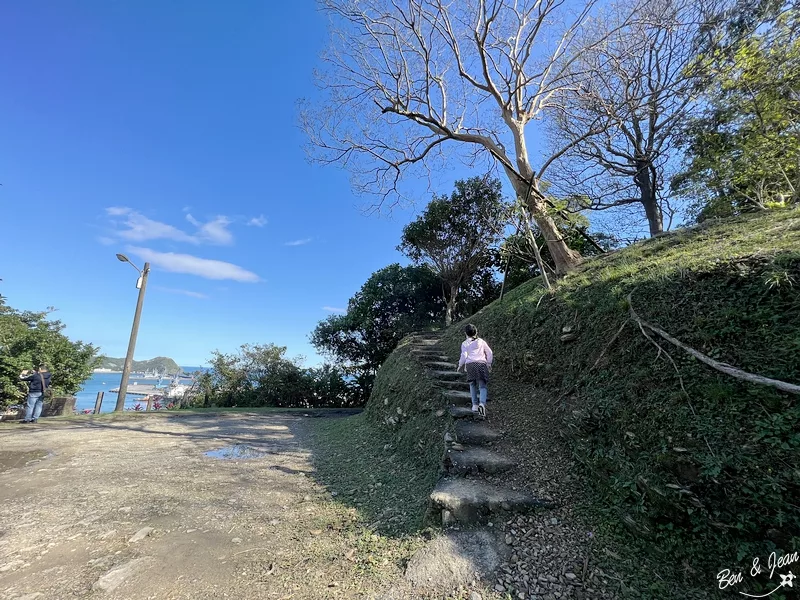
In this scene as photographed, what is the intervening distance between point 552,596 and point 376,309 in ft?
39.2

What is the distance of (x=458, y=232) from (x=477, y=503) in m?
11.1

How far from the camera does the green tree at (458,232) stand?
12742mm

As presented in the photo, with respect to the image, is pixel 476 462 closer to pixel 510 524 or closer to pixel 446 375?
pixel 510 524

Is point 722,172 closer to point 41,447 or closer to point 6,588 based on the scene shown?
point 6,588

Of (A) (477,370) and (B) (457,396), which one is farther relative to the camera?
(B) (457,396)

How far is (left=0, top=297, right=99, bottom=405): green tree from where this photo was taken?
36.9 ft

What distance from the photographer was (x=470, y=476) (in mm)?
3387

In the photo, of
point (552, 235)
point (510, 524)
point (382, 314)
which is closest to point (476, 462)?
point (510, 524)

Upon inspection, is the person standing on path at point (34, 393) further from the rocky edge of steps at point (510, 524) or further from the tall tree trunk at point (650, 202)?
the tall tree trunk at point (650, 202)

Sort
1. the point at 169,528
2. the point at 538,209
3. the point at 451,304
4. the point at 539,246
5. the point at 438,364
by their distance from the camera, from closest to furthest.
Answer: the point at 169,528
the point at 438,364
the point at 538,209
the point at 539,246
the point at 451,304

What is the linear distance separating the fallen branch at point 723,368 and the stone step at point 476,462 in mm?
1890

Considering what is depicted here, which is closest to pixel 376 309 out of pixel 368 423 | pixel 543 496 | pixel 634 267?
pixel 368 423

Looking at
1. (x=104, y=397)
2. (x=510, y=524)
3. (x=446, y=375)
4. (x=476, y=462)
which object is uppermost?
(x=446, y=375)

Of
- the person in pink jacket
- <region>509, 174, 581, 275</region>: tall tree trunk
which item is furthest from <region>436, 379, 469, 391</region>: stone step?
<region>509, 174, 581, 275</region>: tall tree trunk
